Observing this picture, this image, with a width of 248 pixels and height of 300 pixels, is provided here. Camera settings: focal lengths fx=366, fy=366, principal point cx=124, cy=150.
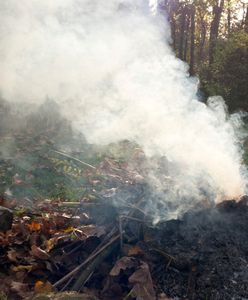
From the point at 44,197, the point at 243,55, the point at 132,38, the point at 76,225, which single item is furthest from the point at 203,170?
the point at 243,55

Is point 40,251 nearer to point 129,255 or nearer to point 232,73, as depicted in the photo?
point 129,255

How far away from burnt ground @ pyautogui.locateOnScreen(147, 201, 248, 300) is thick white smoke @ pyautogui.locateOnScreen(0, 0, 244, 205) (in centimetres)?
143

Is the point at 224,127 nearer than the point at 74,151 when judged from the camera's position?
Yes

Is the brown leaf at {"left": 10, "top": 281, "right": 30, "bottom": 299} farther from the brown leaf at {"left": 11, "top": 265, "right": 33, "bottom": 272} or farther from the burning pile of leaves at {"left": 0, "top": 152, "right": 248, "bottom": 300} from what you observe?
the brown leaf at {"left": 11, "top": 265, "right": 33, "bottom": 272}

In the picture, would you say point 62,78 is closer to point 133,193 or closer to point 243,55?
point 133,193

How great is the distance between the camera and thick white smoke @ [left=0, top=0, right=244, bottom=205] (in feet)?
18.9

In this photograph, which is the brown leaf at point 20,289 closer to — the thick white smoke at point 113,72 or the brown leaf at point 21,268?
the brown leaf at point 21,268

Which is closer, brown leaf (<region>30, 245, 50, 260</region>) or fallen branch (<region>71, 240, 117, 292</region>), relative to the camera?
fallen branch (<region>71, 240, 117, 292</region>)

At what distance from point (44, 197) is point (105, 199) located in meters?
1.87

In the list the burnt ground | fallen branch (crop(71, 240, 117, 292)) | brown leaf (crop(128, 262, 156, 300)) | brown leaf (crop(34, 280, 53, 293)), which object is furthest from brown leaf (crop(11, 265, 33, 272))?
the burnt ground

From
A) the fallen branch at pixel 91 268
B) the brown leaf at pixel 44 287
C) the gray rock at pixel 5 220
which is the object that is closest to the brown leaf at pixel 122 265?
the fallen branch at pixel 91 268

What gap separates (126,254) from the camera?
342 centimetres

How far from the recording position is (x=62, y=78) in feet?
22.9

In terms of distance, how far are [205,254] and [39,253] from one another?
5.02 feet
